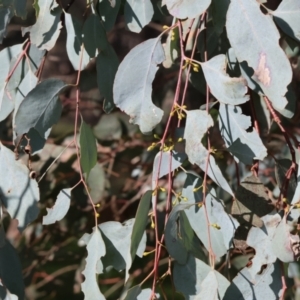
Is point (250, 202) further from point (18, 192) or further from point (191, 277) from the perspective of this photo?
point (18, 192)

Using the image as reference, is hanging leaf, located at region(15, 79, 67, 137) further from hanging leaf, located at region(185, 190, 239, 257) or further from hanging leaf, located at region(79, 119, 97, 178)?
hanging leaf, located at region(185, 190, 239, 257)

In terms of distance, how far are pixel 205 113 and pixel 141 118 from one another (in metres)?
0.09

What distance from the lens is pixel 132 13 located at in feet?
3.35

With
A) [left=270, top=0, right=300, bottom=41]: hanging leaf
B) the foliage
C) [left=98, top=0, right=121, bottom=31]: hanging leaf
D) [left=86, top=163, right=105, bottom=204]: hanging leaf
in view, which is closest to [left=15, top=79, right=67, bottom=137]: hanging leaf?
the foliage

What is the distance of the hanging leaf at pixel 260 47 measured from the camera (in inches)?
33.4

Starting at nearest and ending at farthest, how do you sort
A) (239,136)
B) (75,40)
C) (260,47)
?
(260,47) < (239,136) < (75,40)

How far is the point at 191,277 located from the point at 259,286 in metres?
0.10

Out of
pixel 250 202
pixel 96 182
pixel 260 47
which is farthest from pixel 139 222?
pixel 96 182

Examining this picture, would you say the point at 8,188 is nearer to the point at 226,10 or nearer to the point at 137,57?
the point at 137,57

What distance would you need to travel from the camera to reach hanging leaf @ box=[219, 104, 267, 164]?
0.95 metres

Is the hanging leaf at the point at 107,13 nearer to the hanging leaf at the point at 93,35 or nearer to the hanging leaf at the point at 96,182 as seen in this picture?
the hanging leaf at the point at 93,35

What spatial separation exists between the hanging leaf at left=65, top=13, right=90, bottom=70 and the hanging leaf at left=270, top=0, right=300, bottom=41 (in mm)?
306

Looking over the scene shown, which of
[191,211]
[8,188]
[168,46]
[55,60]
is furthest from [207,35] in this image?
[55,60]

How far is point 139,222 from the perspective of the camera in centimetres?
94
